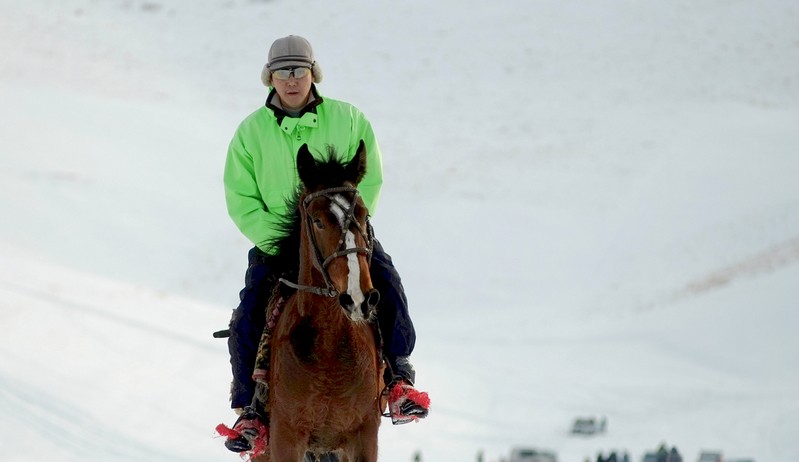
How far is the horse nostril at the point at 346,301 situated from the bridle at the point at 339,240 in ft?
0.89

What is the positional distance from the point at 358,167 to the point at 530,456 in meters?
19.5

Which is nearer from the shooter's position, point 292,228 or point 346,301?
point 346,301

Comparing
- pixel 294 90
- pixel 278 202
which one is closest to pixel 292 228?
pixel 278 202

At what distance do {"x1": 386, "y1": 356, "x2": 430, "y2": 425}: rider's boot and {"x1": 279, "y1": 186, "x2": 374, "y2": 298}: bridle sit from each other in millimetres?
991

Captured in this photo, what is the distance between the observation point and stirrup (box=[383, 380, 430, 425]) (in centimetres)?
835

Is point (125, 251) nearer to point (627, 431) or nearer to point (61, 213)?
point (61, 213)

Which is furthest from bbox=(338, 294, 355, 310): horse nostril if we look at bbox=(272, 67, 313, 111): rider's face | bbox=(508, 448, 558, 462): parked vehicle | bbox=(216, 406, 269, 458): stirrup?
bbox=(508, 448, 558, 462): parked vehicle

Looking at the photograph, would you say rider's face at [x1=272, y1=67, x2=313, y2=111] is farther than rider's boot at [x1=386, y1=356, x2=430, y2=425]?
Yes

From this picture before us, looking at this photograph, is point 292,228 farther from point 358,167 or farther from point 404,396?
point 404,396

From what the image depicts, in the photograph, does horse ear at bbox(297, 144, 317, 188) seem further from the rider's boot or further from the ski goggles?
the rider's boot

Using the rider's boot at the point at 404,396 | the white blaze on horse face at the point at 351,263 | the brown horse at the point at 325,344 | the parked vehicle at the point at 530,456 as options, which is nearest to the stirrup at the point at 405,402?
the rider's boot at the point at 404,396

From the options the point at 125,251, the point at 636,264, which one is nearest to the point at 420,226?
the point at 636,264

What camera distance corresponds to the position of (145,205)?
4344 centimetres

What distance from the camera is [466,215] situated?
46.5m
